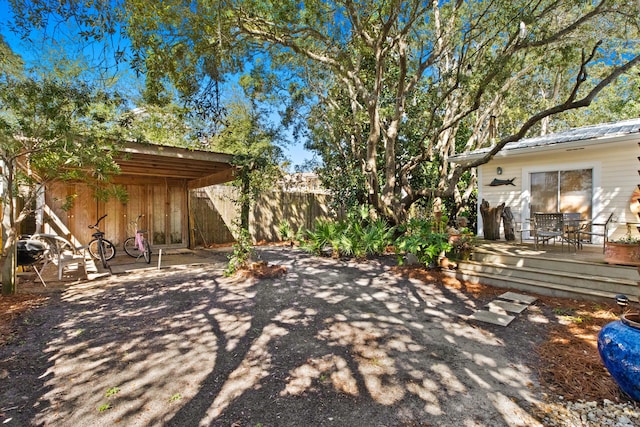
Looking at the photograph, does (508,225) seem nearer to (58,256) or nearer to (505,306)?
(505,306)

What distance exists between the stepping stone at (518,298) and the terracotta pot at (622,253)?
52.7 inches

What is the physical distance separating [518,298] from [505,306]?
0.47 m

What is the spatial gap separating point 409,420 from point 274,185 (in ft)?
36.6

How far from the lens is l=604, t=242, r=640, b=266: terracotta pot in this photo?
4419 mm

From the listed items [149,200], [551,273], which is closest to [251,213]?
[149,200]

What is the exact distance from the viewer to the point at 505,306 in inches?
172

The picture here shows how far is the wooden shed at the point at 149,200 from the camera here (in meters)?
7.35

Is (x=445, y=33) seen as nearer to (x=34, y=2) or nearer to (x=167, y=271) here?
(x=34, y=2)

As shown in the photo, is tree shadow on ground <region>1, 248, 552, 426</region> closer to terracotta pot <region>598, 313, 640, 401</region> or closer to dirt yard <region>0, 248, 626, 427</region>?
dirt yard <region>0, 248, 626, 427</region>

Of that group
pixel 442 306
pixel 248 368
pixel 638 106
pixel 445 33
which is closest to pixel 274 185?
pixel 445 33

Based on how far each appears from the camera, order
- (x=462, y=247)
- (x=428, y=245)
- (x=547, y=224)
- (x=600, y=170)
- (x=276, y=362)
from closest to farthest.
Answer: (x=276, y=362)
(x=462, y=247)
(x=428, y=245)
(x=547, y=224)
(x=600, y=170)

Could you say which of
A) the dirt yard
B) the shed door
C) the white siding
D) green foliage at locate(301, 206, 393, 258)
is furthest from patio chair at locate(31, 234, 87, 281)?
the white siding

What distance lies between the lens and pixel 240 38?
6.94 meters

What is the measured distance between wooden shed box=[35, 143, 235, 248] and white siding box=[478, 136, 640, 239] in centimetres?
711
